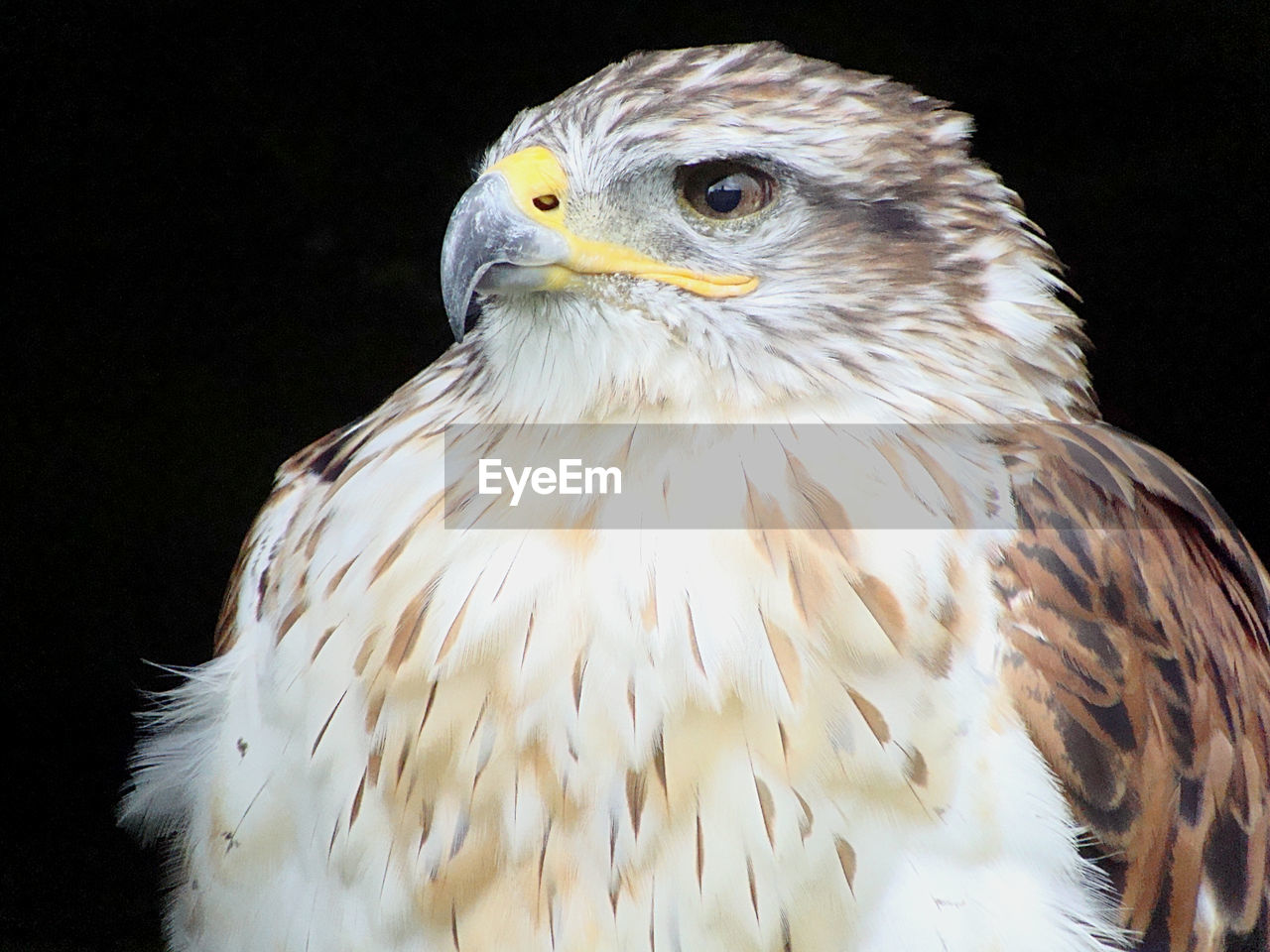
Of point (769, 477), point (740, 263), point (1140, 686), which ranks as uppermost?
point (740, 263)

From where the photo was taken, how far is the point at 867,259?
1139 millimetres

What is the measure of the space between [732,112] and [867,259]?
0.18 m

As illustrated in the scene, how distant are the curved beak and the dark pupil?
6 cm

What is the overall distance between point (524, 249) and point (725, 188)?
196mm

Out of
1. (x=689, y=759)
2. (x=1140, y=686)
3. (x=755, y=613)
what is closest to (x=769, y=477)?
(x=755, y=613)

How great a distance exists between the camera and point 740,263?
112 cm

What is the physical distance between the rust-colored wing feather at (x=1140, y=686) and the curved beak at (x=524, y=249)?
357 millimetres

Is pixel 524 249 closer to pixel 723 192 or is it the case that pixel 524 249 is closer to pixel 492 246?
pixel 492 246

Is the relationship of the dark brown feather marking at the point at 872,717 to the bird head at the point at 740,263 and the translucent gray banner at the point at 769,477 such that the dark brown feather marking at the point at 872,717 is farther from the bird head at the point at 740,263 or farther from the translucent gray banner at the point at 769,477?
the bird head at the point at 740,263

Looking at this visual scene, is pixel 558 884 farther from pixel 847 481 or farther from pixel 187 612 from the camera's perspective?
pixel 187 612

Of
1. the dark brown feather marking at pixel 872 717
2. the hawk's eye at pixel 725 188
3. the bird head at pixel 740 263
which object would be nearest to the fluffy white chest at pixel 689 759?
the dark brown feather marking at pixel 872 717

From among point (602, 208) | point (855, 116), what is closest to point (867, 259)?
point (855, 116)

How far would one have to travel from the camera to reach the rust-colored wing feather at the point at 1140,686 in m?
1.03

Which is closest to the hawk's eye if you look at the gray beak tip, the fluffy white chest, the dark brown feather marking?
the gray beak tip
